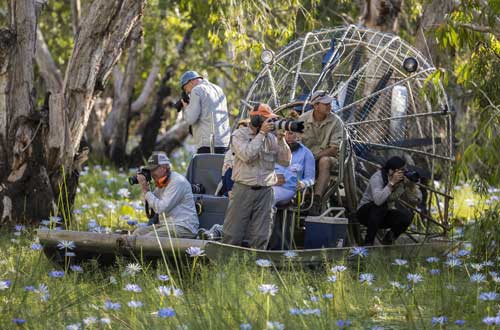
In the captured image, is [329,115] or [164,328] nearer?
[164,328]

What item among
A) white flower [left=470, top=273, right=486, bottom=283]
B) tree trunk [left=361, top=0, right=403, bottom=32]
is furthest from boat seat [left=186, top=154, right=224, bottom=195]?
tree trunk [left=361, top=0, right=403, bottom=32]

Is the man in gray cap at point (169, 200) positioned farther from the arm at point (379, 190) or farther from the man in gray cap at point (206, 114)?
the man in gray cap at point (206, 114)

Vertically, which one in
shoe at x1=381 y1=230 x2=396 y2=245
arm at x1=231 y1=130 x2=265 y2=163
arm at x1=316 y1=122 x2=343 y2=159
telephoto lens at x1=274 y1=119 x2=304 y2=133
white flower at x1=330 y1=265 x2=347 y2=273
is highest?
telephoto lens at x1=274 y1=119 x2=304 y2=133

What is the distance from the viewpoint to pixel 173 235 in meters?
9.21

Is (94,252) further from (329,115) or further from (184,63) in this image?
(184,63)

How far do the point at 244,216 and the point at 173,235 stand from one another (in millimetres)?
622

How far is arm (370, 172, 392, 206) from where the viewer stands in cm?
1038

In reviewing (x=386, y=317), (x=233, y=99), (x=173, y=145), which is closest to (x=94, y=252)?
(x=386, y=317)

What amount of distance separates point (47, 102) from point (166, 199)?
297cm

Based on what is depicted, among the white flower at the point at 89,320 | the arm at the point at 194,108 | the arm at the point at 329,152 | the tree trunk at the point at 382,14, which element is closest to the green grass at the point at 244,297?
the white flower at the point at 89,320

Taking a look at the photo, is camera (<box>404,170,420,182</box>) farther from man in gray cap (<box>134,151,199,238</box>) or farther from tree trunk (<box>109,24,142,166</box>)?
tree trunk (<box>109,24,142,166</box>)

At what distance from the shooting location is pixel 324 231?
9.80 meters

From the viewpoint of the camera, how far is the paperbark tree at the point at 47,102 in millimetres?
11328

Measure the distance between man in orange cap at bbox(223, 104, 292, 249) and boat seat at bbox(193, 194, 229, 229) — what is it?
2.67ft
